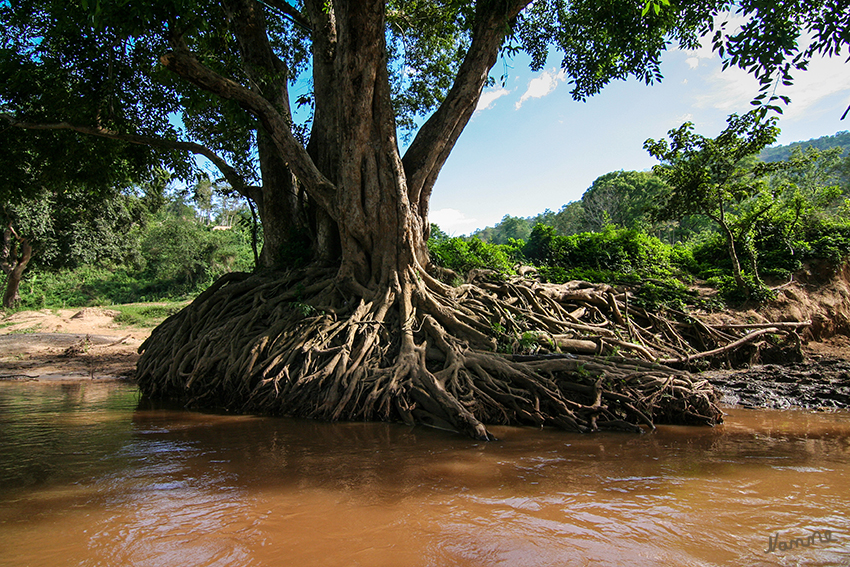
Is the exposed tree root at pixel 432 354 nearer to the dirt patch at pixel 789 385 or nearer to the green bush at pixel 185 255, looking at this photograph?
the dirt patch at pixel 789 385

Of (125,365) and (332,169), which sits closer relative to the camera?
(332,169)

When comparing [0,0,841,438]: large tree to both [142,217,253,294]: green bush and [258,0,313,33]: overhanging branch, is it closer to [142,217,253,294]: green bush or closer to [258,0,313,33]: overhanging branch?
[258,0,313,33]: overhanging branch

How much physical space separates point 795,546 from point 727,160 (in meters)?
9.27

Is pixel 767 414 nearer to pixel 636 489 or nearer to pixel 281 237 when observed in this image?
pixel 636 489

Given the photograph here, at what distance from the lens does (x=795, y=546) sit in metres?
2.45

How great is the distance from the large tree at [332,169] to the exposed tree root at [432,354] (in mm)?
31

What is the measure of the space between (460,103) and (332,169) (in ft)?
8.53

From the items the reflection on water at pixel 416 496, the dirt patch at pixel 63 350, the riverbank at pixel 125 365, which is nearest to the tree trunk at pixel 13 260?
the riverbank at pixel 125 365

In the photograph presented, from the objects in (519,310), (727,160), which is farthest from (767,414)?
(727,160)

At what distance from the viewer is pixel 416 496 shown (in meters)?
3.17

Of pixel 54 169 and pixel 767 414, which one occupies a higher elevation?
pixel 54 169

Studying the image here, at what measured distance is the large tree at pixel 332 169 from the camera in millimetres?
5621

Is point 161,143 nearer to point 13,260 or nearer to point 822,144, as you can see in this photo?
point 13,260

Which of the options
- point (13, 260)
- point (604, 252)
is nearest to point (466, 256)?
point (604, 252)
